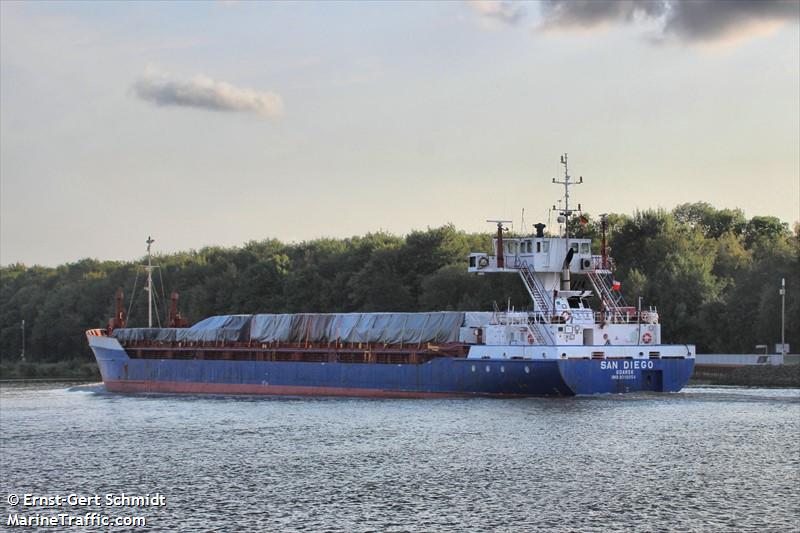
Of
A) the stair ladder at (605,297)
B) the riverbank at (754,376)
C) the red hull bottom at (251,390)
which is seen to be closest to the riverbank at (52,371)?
the red hull bottom at (251,390)

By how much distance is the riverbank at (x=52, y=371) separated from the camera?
395ft

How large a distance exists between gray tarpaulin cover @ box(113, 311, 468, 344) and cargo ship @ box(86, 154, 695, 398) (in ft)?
0.29

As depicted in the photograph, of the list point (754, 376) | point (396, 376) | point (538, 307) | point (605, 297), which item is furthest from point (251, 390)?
point (754, 376)

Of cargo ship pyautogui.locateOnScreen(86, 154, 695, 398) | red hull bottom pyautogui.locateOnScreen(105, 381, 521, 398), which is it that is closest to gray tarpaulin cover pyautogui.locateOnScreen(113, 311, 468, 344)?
cargo ship pyautogui.locateOnScreen(86, 154, 695, 398)

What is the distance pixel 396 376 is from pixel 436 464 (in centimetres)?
2559

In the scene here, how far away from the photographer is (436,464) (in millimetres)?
41219

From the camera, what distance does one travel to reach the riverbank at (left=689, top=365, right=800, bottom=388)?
234ft

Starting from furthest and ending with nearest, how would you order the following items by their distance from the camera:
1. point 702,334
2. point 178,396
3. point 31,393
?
point 702,334
point 31,393
point 178,396

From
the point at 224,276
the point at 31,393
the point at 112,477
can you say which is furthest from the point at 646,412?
the point at 224,276

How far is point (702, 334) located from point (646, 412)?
38405 mm

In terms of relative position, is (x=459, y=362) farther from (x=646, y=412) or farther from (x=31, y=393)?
(x=31, y=393)

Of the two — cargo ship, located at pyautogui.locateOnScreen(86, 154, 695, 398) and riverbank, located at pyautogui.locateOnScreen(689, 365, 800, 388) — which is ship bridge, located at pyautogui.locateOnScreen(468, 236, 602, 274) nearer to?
cargo ship, located at pyautogui.locateOnScreen(86, 154, 695, 398)

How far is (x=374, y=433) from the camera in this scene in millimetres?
49344

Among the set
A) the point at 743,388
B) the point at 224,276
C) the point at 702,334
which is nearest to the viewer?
the point at 743,388
